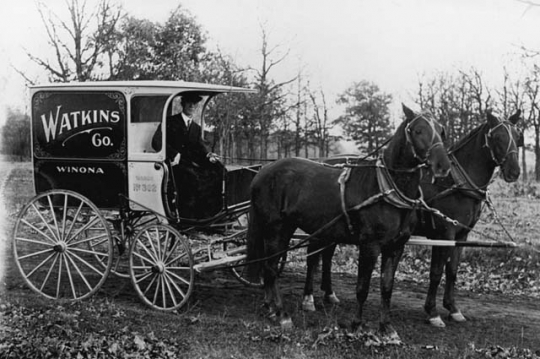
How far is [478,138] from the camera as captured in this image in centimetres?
744

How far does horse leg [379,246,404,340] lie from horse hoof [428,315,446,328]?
2.97ft

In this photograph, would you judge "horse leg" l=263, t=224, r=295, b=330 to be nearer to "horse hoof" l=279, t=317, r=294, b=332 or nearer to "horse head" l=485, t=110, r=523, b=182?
"horse hoof" l=279, t=317, r=294, b=332

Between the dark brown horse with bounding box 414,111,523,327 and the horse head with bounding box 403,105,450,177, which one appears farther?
the dark brown horse with bounding box 414,111,523,327

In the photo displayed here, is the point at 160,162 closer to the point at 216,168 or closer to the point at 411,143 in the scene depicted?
the point at 216,168

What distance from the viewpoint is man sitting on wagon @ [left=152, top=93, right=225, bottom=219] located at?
24.8 ft

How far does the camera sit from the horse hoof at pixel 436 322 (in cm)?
705

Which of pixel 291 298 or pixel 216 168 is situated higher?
pixel 216 168

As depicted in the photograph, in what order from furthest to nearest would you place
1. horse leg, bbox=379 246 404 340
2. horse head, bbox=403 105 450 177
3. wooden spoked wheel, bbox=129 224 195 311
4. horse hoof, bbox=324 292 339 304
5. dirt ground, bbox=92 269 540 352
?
horse hoof, bbox=324 292 339 304 < wooden spoked wheel, bbox=129 224 195 311 < dirt ground, bbox=92 269 540 352 < horse leg, bbox=379 246 404 340 < horse head, bbox=403 105 450 177

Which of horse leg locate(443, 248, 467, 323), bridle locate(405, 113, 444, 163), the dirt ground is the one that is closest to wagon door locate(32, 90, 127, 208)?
the dirt ground

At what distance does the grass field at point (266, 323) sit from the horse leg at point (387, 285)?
23 cm

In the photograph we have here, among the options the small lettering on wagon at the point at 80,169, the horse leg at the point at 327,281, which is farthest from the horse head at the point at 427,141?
the small lettering on wagon at the point at 80,169

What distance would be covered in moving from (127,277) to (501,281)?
5.67m

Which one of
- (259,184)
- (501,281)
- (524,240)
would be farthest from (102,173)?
(524,240)

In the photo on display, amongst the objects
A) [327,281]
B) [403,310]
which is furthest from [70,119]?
[403,310]
